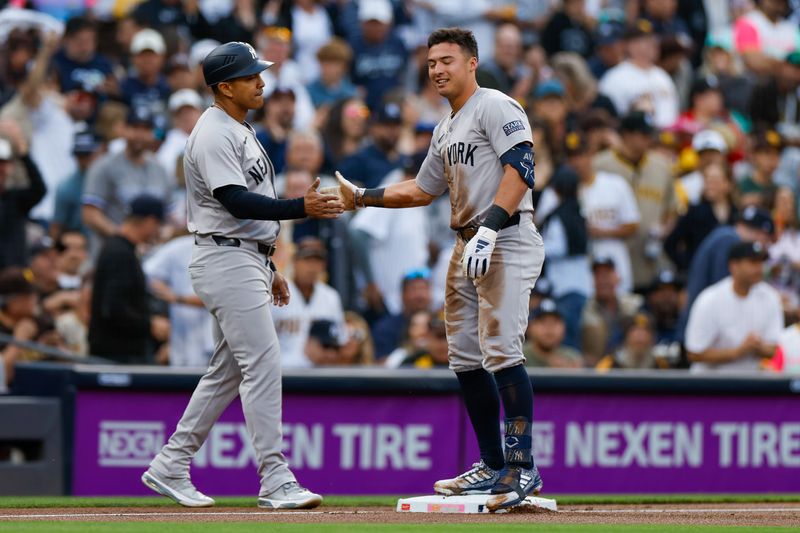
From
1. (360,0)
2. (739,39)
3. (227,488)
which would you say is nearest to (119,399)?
(227,488)

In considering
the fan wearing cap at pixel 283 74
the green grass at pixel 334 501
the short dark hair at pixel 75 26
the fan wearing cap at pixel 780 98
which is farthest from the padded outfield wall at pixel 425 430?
the fan wearing cap at pixel 780 98

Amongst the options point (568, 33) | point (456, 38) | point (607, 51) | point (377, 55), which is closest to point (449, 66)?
point (456, 38)

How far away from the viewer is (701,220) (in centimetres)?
1402

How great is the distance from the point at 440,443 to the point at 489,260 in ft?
13.1

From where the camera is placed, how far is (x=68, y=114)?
45.7 ft

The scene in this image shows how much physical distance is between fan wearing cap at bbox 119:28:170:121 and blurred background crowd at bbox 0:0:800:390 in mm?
22

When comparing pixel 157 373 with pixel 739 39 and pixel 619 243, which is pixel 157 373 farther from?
pixel 739 39

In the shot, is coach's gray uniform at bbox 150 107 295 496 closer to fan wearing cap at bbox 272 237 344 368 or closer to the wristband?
the wristband

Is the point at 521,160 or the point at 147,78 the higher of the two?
the point at 147,78

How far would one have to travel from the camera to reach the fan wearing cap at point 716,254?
A: 12.7m

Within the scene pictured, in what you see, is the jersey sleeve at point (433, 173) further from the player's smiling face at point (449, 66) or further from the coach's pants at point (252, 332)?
the coach's pants at point (252, 332)

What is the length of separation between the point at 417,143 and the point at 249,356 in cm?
634

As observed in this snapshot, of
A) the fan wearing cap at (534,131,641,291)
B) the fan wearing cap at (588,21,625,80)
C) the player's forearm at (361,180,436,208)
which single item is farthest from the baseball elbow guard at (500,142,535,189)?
the fan wearing cap at (588,21,625,80)

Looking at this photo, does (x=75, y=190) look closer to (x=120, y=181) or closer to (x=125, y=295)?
(x=120, y=181)
